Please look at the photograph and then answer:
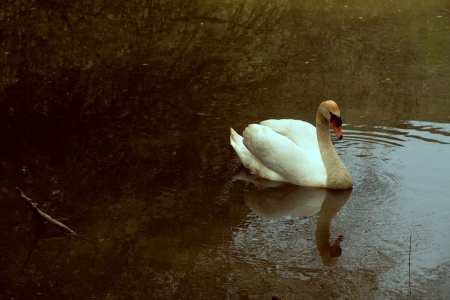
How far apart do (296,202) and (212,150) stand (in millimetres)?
1362

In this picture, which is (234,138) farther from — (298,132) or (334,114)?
(334,114)

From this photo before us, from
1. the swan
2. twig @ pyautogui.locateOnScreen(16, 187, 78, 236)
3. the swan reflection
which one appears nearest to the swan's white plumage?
the swan

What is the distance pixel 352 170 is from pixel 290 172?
0.68 m

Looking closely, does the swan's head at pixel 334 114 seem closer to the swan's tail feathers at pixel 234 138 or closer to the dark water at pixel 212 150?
the dark water at pixel 212 150

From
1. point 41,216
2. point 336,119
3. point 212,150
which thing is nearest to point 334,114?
point 336,119

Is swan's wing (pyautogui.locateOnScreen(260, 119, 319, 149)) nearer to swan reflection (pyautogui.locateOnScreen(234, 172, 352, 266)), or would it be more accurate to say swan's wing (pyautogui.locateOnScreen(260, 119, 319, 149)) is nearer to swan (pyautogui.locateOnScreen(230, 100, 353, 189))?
swan (pyautogui.locateOnScreen(230, 100, 353, 189))

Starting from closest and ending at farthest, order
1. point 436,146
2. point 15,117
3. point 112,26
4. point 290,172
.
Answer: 1. point 290,172
2. point 436,146
3. point 15,117
4. point 112,26

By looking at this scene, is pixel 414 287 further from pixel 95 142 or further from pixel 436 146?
pixel 95 142

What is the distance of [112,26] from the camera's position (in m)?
11.9

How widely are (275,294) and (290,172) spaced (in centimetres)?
204

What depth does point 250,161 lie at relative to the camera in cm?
694

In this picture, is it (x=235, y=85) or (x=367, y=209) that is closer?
(x=367, y=209)

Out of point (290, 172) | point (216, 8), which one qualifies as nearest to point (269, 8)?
point (216, 8)

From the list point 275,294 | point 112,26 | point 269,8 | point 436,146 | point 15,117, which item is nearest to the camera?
point 275,294
